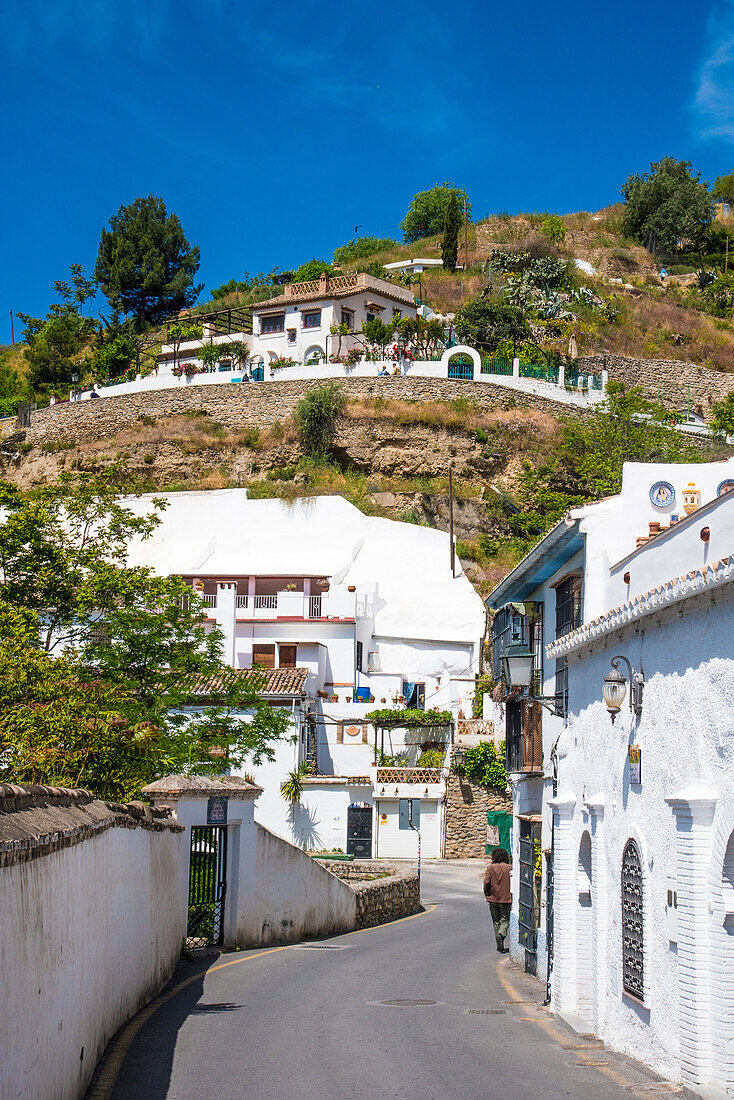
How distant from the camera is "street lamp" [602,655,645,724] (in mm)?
10461

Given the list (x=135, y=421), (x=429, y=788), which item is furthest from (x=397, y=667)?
(x=135, y=421)

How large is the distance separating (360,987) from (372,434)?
44.4 metres

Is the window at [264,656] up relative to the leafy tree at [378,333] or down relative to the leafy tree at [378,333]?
down

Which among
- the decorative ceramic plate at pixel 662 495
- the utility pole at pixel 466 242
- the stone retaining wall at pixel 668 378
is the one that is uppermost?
the utility pole at pixel 466 242

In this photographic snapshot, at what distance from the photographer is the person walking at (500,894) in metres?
19.2

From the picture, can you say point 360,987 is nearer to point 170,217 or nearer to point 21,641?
point 21,641

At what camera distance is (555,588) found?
58.9 feet

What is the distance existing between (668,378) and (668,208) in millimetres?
31740

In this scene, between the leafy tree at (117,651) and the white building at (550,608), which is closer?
the white building at (550,608)

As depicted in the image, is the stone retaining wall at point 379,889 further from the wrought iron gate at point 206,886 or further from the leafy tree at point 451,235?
the leafy tree at point 451,235

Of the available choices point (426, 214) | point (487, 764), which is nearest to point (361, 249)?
point (426, 214)

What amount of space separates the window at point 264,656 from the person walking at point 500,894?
23051mm

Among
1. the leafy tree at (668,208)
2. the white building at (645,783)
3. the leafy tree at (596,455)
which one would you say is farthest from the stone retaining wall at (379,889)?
the leafy tree at (668,208)

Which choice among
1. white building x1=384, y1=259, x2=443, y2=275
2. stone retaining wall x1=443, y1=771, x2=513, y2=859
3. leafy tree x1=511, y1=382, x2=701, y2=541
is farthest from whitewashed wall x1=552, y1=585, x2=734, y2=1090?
white building x1=384, y1=259, x2=443, y2=275
